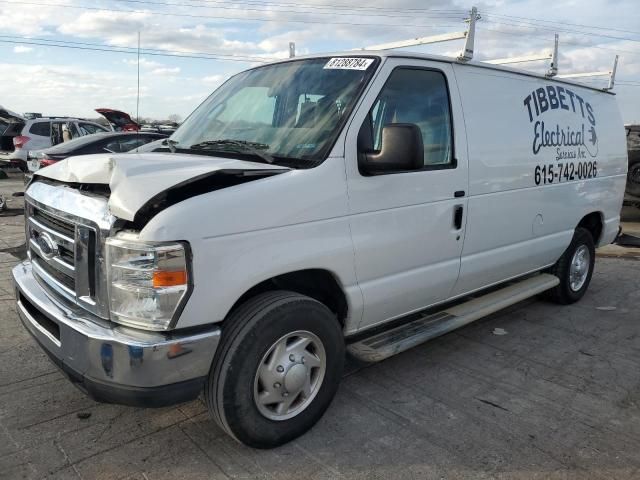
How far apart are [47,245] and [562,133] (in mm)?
4357

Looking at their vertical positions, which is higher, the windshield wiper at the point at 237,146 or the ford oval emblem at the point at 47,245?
the windshield wiper at the point at 237,146

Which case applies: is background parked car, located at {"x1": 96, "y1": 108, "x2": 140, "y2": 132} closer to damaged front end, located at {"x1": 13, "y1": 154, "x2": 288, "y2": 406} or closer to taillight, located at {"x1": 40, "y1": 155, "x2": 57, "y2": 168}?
taillight, located at {"x1": 40, "y1": 155, "x2": 57, "y2": 168}

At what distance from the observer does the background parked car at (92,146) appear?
9484 millimetres

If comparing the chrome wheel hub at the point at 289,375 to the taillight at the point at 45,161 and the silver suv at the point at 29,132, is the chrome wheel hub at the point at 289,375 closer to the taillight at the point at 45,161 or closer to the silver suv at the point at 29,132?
the taillight at the point at 45,161

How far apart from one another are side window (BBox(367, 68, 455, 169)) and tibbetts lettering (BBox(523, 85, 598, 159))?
1.19 meters

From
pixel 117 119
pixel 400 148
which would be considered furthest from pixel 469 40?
pixel 117 119

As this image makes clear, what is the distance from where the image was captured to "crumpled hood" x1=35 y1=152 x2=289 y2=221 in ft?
8.04

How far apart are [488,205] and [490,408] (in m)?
1.47

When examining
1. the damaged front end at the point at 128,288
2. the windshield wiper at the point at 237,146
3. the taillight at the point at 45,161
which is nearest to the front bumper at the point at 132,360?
the damaged front end at the point at 128,288

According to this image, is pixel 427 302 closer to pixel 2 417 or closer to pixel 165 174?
pixel 165 174

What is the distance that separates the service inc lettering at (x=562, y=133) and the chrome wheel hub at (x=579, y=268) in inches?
32.1

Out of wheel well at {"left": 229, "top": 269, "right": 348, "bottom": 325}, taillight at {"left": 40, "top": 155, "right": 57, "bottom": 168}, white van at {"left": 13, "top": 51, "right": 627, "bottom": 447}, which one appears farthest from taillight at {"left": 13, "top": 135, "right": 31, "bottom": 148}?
wheel well at {"left": 229, "top": 269, "right": 348, "bottom": 325}

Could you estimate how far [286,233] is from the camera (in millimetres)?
2809

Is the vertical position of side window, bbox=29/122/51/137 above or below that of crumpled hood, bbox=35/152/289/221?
below
